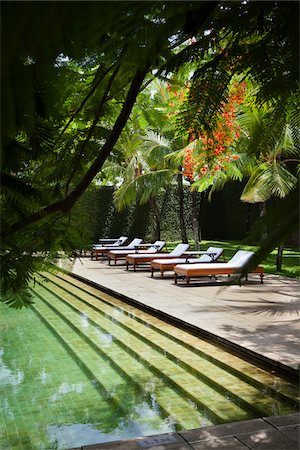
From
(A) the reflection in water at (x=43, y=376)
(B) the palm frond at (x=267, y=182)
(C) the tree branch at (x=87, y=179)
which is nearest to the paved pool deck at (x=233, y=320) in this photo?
(C) the tree branch at (x=87, y=179)

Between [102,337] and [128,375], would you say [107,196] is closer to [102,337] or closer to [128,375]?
[102,337]

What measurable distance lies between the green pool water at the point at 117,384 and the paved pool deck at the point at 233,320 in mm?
380

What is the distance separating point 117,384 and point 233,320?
2.90m

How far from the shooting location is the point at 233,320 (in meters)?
7.95

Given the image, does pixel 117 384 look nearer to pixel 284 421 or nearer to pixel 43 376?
pixel 43 376

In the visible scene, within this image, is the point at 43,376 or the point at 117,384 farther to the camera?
the point at 43,376

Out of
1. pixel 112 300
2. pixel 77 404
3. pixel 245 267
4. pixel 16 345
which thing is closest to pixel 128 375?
pixel 77 404

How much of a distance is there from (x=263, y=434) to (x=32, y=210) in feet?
10.1

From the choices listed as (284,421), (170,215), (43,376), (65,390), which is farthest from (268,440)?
(170,215)

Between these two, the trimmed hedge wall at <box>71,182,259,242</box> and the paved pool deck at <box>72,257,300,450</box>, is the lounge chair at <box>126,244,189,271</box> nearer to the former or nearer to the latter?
the paved pool deck at <box>72,257,300,450</box>

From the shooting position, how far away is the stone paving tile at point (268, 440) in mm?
3402

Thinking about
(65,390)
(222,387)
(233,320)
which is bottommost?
(65,390)

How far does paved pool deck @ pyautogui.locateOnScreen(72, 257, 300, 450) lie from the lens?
140 inches

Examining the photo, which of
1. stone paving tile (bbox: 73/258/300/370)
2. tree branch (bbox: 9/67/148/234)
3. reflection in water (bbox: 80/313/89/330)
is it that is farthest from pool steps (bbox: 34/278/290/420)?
tree branch (bbox: 9/67/148/234)
